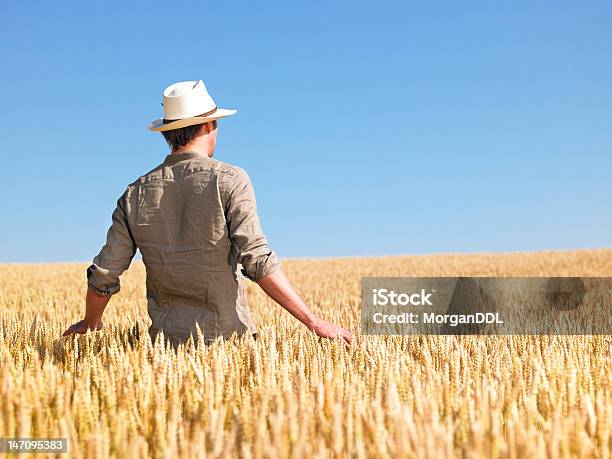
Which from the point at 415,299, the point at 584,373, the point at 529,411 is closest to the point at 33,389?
the point at 529,411

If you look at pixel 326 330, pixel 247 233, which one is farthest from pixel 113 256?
pixel 326 330

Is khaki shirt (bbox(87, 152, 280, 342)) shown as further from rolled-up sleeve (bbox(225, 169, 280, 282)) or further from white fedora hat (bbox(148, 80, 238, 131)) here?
white fedora hat (bbox(148, 80, 238, 131))

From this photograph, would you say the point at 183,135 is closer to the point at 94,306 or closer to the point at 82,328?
the point at 94,306

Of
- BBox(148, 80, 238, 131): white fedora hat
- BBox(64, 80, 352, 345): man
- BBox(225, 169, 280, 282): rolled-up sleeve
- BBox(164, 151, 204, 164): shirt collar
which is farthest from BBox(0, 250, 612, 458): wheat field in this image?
BBox(148, 80, 238, 131): white fedora hat

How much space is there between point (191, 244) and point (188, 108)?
73 cm

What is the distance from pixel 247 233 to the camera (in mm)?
3133

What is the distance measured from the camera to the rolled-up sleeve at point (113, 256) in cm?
343

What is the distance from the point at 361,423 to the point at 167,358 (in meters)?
1.05

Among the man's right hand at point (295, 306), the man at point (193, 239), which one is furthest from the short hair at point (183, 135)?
the man's right hand at point (295, 306)

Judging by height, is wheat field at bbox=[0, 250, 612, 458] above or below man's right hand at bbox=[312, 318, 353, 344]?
below

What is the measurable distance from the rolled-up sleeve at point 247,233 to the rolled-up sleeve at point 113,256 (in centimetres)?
65

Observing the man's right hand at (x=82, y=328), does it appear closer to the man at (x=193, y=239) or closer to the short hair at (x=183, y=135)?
the man at (x=193, y=239)

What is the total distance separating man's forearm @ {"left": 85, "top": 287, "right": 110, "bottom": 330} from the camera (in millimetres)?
3537

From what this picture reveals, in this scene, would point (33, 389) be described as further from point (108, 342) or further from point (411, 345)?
point (411, 345)
